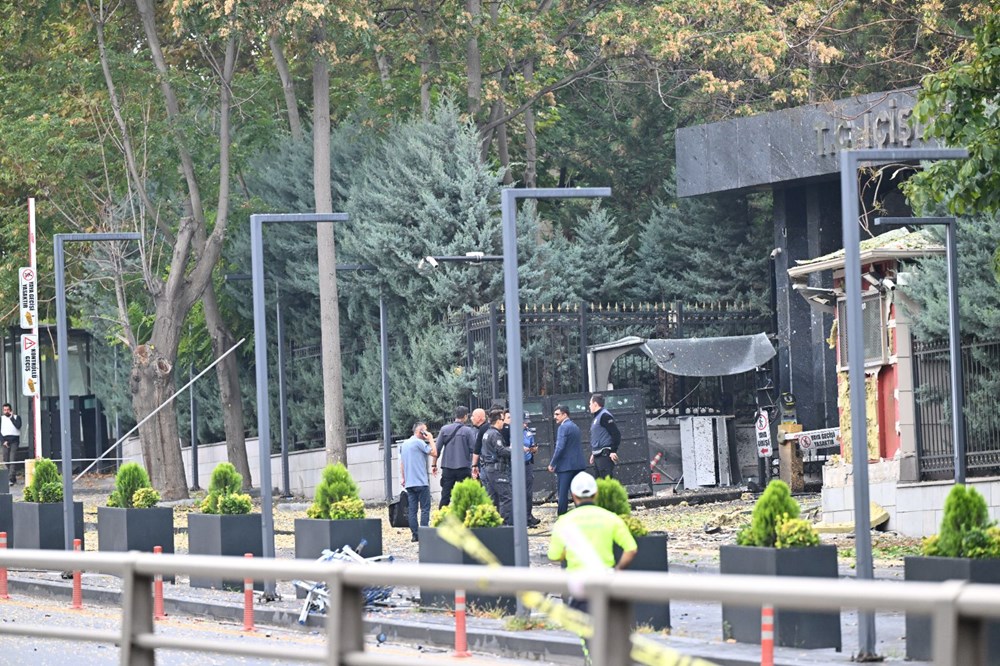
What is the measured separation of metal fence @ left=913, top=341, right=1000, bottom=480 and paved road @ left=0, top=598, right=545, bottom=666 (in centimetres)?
1614

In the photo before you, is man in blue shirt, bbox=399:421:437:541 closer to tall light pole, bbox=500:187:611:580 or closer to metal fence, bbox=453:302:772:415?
metal fence, bbox=453:302:772:415

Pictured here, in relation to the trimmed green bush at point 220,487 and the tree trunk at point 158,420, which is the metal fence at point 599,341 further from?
the trimmed green bush at point 220,487

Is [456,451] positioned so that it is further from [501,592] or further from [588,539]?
[501,592]

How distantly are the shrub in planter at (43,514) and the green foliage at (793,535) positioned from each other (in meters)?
11.6

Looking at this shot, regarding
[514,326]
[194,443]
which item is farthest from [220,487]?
[194,443]

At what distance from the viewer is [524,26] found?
113 feet

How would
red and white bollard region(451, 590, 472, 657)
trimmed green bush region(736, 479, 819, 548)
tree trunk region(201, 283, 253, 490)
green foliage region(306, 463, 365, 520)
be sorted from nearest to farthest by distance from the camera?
red and white bollard region(451, 590, 472, 657)
trimmed green bush region(736, 479, 819, 548)
green foliage region(306, 463, 365, 520)
tree trunk region(201, 283, 253, 490)

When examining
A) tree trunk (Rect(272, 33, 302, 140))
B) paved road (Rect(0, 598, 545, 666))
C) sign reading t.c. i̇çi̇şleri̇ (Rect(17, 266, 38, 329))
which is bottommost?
paved road (Rect(0, 598, 545, 666))

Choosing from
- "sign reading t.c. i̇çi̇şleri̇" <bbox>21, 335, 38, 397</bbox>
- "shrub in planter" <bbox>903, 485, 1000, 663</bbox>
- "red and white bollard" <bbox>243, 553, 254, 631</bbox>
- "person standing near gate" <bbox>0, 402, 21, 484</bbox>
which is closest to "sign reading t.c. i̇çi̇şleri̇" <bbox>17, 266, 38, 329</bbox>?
"sign reading t.c. i̇çi̇şleri̇" <bbox>21, 335, 38, 397</bbox>

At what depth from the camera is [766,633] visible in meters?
5.75

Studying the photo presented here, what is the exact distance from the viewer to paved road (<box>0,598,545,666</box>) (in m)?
5.25

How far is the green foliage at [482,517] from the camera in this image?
15797 millimetres

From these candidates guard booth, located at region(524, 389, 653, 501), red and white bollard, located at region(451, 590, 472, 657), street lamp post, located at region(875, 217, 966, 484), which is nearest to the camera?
red and white bollard, located at region(451, 590, 472, 657)

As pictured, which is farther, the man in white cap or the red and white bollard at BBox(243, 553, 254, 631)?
the red and white bollard at BBox(243, 553, 254, 631)
